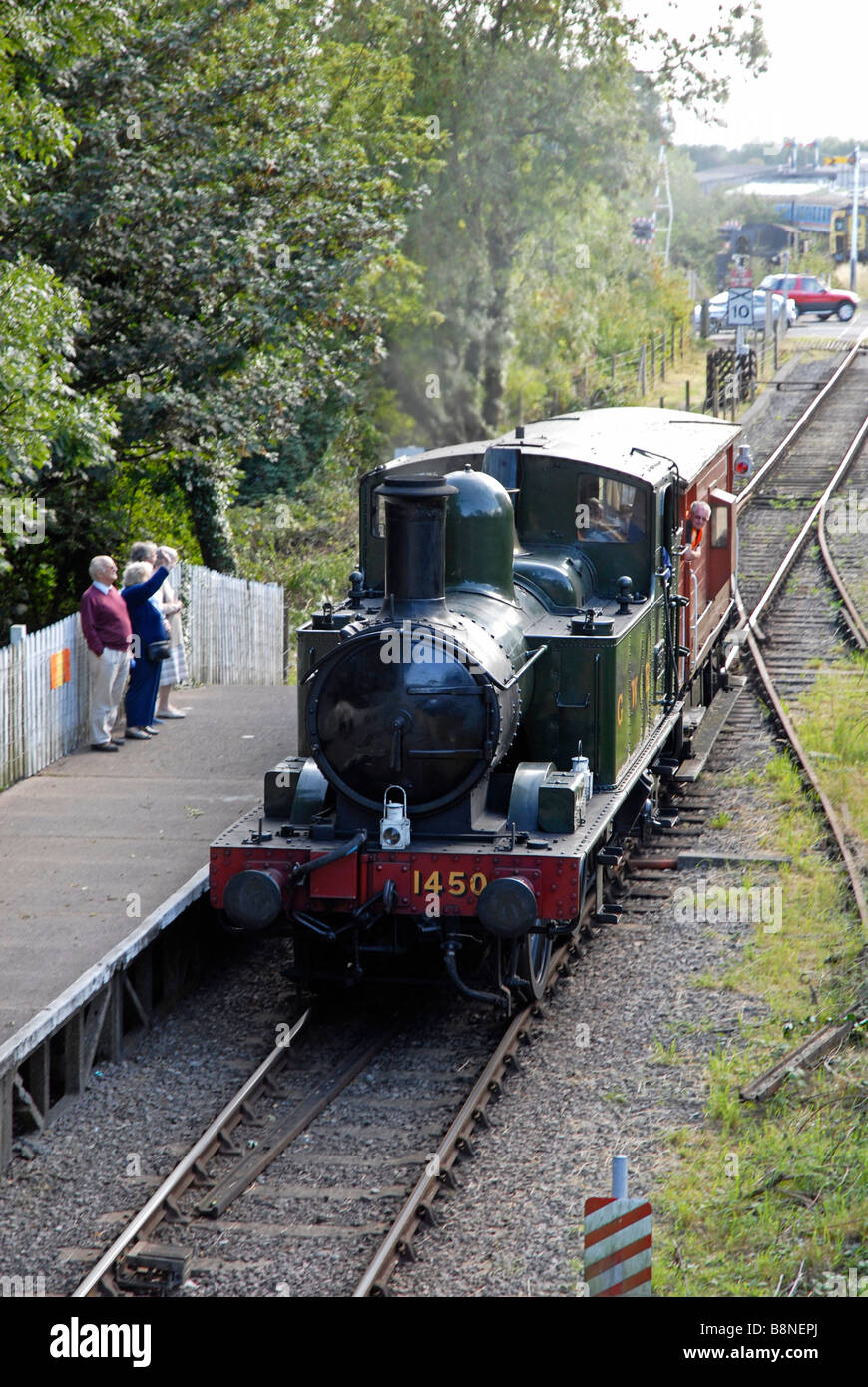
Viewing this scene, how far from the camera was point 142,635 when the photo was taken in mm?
12578

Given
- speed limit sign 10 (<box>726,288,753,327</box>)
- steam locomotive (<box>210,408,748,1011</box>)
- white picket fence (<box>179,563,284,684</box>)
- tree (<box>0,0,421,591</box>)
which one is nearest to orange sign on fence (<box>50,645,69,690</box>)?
white picket fence (<box>179,563,284,684</box>)

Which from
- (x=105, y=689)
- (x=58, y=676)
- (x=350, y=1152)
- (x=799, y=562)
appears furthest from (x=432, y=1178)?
(x=799, y=562)

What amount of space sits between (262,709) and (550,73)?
20.2 meters

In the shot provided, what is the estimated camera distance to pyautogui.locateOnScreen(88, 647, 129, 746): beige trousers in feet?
40.1

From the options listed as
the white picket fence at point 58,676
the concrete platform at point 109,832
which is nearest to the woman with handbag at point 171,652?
the concrete platform at point 109,832

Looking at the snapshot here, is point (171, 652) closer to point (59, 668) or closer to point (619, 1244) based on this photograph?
point (59, 668)

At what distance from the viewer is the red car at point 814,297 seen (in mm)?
45875

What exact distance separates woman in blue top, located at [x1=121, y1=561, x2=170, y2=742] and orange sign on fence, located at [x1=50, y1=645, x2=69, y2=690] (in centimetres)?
57

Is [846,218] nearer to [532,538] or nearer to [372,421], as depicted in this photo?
[372,421]

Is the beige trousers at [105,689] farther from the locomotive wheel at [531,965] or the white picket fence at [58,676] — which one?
the locomotive wheel at [531,965]

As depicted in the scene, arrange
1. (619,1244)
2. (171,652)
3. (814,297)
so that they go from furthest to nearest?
1. (814,297)
2. (171,652)
3. (619,1244)

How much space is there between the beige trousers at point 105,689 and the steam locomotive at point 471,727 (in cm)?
307

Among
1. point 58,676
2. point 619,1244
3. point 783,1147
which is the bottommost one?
point 783,1147

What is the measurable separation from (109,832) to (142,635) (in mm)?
2659
